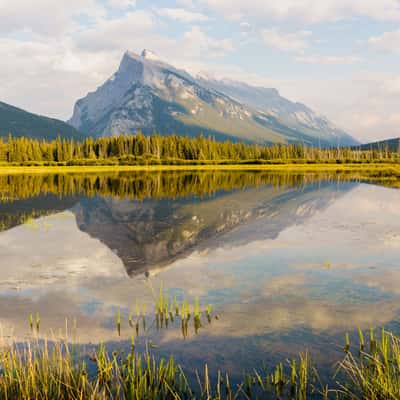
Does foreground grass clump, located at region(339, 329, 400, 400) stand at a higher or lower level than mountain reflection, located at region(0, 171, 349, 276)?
lower

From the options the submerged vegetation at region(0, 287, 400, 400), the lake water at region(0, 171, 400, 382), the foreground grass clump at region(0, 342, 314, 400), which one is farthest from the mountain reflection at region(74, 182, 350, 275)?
the foreground grass clump at region(0, 342, 314, 400)

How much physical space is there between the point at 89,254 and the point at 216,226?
1298 centimetres

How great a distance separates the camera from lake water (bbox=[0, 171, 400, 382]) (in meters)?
14.6

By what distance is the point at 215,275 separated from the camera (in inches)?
888

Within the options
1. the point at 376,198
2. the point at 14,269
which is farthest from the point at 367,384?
the point at 376,198

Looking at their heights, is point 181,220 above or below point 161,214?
below

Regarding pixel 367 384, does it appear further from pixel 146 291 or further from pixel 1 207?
pixel 1 207

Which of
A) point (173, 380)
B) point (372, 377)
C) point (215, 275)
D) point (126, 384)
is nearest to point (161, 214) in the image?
point (215, 275)

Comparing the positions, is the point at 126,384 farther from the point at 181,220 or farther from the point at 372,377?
the point at 181,220

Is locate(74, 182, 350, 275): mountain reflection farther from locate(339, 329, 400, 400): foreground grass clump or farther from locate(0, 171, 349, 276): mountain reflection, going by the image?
locate(339, 329, 400, 400): foreground grass clump

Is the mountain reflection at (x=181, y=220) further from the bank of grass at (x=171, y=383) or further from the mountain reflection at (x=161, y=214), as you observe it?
the bank of grass at (x=171, y=383)

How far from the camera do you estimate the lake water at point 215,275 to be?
14.6 meters

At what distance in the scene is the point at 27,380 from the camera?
10.4 meters

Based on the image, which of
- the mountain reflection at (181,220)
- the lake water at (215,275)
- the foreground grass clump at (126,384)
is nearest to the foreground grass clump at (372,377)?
the lake water at (215,275)
